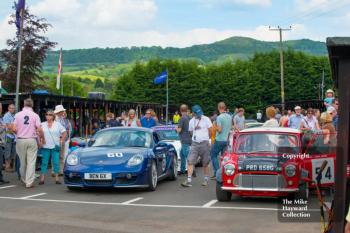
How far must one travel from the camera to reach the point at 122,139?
1398 cm

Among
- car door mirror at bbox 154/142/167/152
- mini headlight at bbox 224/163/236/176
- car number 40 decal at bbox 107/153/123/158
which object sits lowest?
mini headlight at bbox 224/163/236/176

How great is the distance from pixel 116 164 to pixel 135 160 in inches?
16.4

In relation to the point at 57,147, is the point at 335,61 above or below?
above

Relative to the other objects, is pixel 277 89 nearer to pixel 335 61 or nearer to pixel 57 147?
pixel 57 147

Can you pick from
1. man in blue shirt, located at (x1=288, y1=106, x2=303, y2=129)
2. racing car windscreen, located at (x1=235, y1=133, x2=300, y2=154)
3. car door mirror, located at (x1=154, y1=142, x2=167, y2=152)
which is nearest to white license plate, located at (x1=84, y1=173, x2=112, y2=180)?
car door mirror, located at (x1=154, y1=142, x2=167, y2=152)

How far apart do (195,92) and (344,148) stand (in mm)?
76766

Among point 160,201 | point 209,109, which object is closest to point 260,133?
point 160,201

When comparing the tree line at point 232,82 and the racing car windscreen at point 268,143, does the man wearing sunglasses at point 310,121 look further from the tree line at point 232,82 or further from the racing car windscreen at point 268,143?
the tree line at point 232,82

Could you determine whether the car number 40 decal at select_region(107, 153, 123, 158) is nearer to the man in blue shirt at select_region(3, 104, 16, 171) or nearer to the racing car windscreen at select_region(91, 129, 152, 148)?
the racing car windscreen at select_region(91, 129, 152, 148)

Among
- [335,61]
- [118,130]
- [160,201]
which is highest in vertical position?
[335,61]

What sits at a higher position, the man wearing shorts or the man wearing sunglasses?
the man wearing sunglasses

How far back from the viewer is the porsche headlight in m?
12.8

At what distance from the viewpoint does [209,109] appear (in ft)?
265

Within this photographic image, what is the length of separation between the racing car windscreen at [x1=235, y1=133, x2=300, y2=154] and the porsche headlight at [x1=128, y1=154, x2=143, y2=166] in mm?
2115
